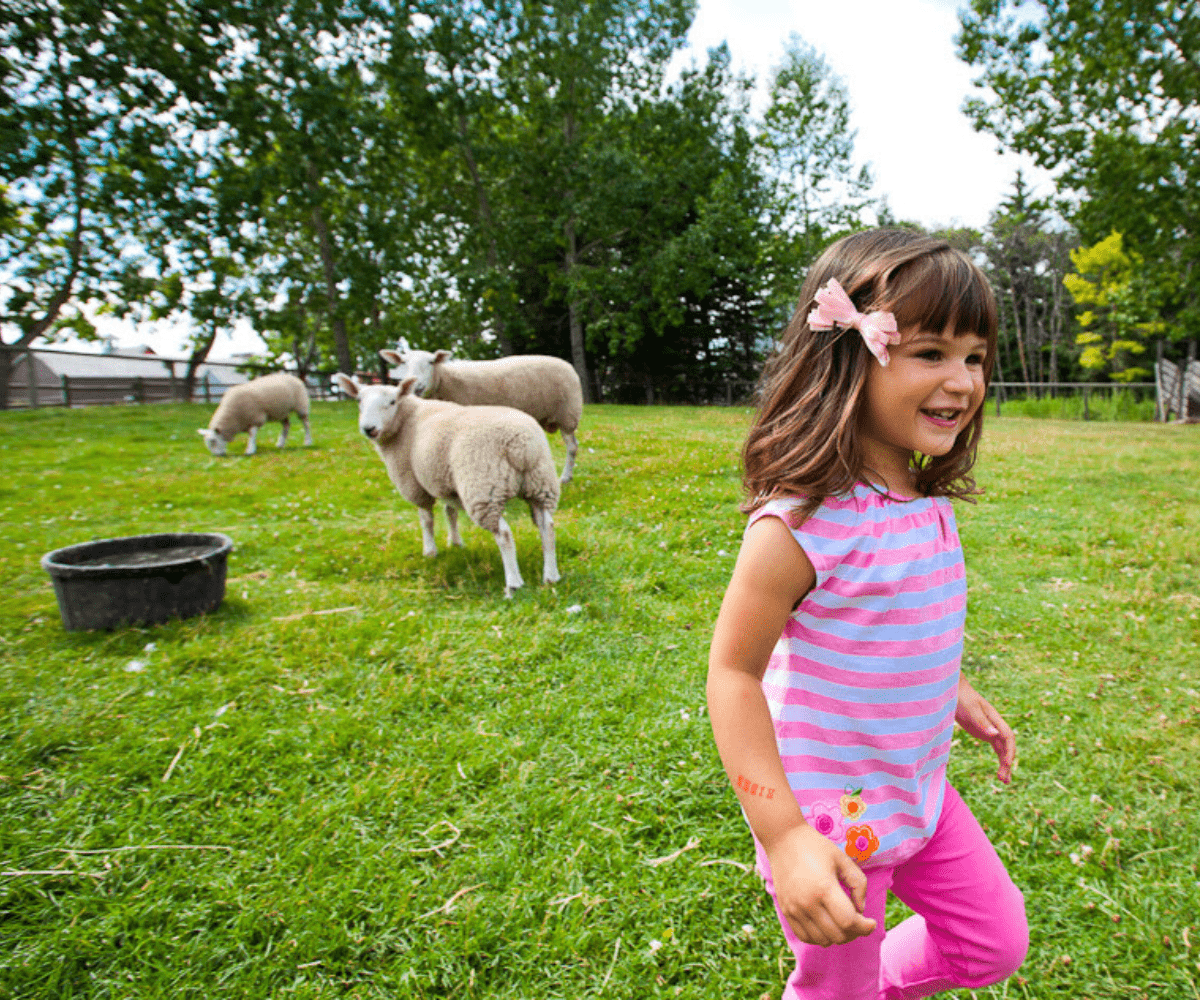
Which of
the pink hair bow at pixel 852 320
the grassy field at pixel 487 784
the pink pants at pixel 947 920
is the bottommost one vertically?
the grassy field at pixel 487 784

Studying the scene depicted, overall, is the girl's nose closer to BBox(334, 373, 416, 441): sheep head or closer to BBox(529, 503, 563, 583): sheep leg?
BBox(529, 503, 563, 583): sheep leg

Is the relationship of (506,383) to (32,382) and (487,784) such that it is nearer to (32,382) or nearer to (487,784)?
(487,784)

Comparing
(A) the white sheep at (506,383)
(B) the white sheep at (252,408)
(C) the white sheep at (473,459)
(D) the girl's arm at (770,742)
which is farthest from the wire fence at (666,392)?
(D) the girl's arm at (770,742)

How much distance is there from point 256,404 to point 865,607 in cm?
1237

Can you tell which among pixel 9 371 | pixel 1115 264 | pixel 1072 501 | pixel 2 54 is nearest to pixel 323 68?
pixel 2 54

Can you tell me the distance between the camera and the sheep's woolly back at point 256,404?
11367 millimetres

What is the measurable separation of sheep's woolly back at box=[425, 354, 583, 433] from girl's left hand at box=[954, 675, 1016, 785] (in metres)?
6.58

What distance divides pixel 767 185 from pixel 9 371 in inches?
1056

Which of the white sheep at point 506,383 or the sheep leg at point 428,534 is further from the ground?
the white sheep at point 506,383

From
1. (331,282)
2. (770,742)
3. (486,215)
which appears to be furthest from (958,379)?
(486,215)

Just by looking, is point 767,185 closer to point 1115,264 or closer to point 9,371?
point 1115,264

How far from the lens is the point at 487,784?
9.14 feet

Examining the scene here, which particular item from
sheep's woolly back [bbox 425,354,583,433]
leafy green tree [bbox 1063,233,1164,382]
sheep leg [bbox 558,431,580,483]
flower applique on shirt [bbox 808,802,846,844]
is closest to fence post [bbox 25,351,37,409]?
sheep's woolly back [bbox 425,354,583,433]

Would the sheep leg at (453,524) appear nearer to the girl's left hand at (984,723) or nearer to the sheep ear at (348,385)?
the sheep ear at (348,385)
